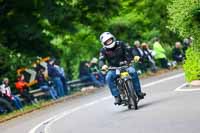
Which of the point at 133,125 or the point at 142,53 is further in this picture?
the point at 142,53

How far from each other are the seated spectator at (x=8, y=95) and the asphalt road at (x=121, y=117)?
1692 millimetres

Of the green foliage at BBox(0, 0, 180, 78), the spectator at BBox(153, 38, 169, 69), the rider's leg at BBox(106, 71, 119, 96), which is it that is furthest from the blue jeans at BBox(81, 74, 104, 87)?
the rider's leg at BBox(106, 71, 119, 96)

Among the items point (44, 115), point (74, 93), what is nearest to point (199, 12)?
point (44, 115)

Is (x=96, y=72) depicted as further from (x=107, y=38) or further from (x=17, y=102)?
(x=107, y=38)

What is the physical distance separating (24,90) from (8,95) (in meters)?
1.48

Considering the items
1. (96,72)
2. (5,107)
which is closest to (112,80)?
(5,107)

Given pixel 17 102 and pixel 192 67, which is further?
pixel 17 102

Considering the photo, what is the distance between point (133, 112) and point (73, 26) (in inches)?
663

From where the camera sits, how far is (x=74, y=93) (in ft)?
96.8

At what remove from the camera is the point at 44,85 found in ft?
92.1

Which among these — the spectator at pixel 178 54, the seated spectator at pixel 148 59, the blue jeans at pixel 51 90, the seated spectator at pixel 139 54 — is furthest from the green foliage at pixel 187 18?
the spectator at pixel 178 54

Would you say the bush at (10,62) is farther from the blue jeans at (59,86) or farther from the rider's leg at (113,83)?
the rider's leg at (113,83)

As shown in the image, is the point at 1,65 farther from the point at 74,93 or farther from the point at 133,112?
the point at 133,112

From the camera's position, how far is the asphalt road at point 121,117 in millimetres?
13984
